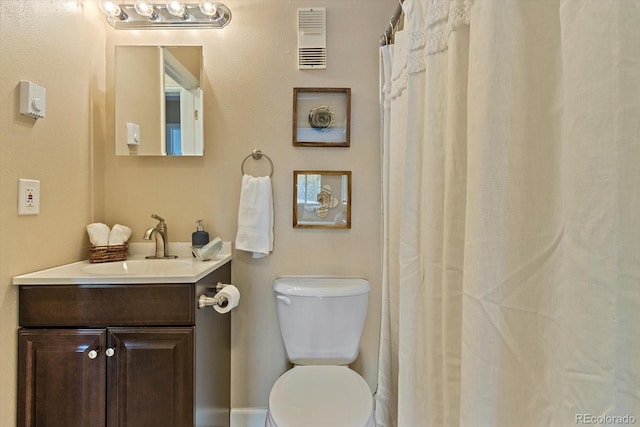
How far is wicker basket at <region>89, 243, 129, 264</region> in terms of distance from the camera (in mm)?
1303

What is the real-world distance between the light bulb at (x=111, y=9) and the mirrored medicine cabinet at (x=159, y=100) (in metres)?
0.14

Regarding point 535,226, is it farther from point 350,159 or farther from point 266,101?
point 266,101

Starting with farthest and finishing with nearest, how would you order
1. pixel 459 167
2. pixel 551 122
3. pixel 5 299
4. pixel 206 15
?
pixel 206 15
pixel 5 299
pixel 459 167
pixel 551 122

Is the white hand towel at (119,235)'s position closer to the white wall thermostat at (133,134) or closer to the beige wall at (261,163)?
the beige wall at (261,163)

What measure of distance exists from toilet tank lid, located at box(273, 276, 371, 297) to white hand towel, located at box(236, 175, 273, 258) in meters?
0.18

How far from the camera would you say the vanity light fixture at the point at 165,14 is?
4.70 ft

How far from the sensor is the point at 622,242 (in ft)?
1.24

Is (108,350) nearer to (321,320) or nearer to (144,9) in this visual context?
(321,320)

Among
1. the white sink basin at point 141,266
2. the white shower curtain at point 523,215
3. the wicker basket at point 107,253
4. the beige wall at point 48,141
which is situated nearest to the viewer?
the white shower curtain at point 523,215

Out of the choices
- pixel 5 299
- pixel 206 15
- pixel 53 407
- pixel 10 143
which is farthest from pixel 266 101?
pixel 53 407

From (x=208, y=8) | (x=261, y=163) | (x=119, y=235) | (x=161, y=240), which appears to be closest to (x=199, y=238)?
(x=161, y=240)

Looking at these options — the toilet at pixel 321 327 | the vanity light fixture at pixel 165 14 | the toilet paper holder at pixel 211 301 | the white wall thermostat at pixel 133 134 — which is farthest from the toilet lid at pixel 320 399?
the vanity light fixture at pixel 165 14

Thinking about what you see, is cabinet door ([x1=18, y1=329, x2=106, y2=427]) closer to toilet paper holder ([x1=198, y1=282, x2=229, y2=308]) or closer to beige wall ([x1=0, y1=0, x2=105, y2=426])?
beige wall ([x1=0, y1=0, x2=105, y2=426])

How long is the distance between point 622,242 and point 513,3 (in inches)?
15.9
